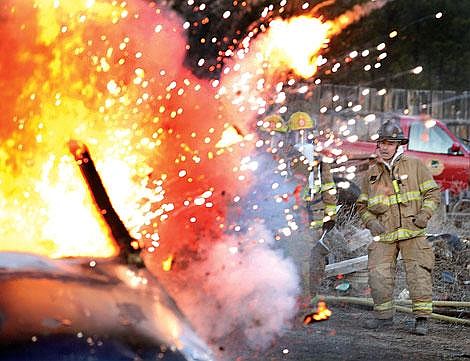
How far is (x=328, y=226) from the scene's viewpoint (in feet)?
33.7

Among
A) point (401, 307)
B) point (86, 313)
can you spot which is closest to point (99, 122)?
point (86, 313)

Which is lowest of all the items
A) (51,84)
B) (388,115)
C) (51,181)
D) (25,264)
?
(25,264)

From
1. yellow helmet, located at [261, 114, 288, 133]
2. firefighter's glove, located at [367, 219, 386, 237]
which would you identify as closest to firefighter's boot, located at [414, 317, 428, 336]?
firefighter's glove, located at [367, 219, 386, 237]

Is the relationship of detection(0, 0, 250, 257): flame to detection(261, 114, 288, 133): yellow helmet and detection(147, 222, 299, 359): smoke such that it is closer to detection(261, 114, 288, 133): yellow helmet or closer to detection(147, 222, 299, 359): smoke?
detection(147, 222, 299, 359): smoke

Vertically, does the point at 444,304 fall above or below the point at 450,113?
below

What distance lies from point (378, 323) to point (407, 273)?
0.53 m

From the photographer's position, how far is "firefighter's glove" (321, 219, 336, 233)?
974 centimetres

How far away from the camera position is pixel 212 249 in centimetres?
672

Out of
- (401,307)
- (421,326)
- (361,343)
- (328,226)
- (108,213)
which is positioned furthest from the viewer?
(328,226)

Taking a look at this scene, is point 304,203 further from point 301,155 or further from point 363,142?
point 363,142

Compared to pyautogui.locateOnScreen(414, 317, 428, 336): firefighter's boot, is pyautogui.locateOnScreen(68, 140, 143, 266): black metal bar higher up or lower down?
lower down

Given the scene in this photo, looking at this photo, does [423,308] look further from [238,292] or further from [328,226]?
[238,292]

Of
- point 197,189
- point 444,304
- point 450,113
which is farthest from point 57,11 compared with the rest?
point 450,113

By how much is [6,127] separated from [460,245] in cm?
615
